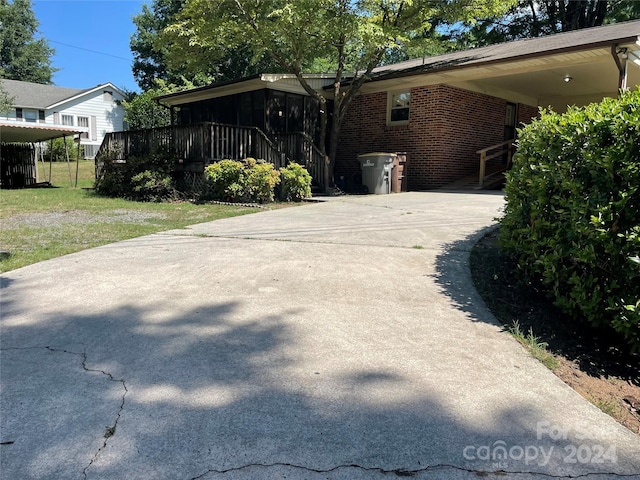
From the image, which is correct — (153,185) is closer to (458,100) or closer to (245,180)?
(245,180)

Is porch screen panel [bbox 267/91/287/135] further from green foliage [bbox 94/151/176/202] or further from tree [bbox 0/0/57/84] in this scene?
tree [bbox 0/0/57/84]

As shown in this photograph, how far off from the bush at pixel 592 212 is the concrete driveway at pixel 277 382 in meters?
0.68

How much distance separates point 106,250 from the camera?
18.5 feet

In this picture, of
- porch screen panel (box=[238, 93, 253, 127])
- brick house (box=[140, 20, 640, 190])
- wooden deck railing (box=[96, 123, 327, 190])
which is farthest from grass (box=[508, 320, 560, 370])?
porch screen panel (box=[238, 93, 253, 127])

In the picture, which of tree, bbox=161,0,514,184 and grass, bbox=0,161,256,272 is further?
tree, bbox=161,0,514,184

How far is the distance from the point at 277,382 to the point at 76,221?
7.02 meters

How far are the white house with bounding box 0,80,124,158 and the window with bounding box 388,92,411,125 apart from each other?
2610 centimetres

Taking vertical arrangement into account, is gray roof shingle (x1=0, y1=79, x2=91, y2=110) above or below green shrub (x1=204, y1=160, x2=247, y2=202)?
above

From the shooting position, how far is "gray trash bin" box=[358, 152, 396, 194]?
41.6ft

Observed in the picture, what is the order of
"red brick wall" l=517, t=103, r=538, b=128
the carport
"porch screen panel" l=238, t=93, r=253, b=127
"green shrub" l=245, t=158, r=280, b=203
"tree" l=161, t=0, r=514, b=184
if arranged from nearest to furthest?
"green shrub" l=245, t=158, r=280, b=203 → "tree" l=161, t=0, r=514, b=184 → "porch screen panel" l=238, t=93, r=253, b=127 → "red brick wall" l=517, t=103, r=538, b=128 → the carport

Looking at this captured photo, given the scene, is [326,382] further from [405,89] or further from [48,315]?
[405,89]

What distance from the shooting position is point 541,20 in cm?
2720

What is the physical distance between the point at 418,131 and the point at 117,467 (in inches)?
533

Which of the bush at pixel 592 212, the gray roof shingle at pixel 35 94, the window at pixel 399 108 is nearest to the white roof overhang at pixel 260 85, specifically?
the window at pixel 399 108
